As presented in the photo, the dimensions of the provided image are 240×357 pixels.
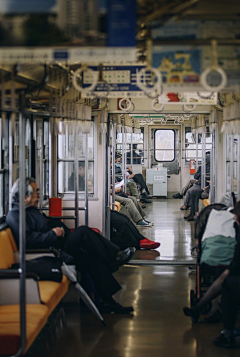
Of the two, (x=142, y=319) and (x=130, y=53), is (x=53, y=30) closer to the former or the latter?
(x=130, y=53)

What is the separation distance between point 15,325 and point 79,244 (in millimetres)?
1693

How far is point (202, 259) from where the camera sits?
4.93 meters

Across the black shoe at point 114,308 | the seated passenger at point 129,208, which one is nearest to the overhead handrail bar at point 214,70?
the black shoe at point 114,308

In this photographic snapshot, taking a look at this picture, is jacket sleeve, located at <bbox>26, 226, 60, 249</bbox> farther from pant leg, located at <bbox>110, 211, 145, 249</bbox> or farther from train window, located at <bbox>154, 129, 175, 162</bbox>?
train window, located at <bbox>154, 129, 175, 162</bbox>

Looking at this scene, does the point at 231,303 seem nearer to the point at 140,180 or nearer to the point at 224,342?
the point at 224,342

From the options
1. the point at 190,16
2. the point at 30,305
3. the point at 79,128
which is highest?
the point at 190,16

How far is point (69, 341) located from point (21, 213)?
57.3 inches

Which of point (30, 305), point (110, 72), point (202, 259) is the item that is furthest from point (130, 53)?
point (202, 259)

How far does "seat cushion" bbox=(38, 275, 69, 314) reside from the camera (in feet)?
13.8

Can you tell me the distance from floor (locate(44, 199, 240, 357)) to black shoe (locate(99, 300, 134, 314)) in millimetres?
85

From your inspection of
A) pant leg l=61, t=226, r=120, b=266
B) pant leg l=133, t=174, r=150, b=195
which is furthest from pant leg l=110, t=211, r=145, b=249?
pant leg l=133, t=174, r=150, b=195

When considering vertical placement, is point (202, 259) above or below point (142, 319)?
above

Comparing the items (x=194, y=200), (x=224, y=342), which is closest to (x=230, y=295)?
(x=224, y=342)

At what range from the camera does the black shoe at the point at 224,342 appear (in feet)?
14.1
